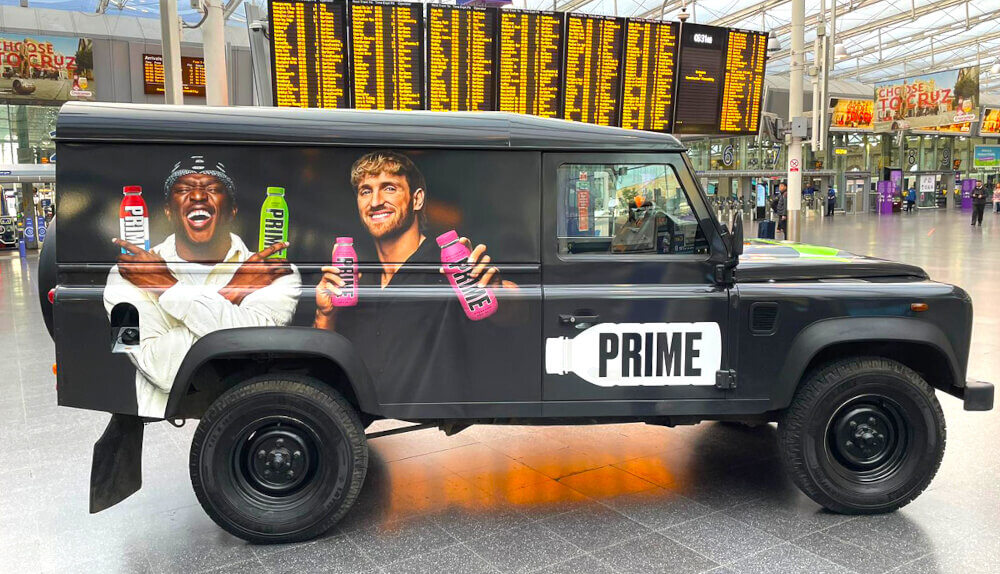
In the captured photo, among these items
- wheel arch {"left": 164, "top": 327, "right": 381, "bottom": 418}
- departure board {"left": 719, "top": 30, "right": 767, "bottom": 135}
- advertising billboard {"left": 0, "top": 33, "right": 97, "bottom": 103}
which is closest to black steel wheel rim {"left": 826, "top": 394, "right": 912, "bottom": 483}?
wheel arch {"left": 164, "top": 327, "right": 381, "bottom": 418}

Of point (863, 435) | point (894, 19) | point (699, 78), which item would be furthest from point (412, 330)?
point (894, 19)

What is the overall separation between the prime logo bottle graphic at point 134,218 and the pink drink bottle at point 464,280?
147 centimetres

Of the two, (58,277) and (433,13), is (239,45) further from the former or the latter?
(58,277)

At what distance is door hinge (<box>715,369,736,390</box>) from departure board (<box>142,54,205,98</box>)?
49.6 ft

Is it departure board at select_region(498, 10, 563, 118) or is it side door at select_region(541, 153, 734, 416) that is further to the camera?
departure board at select_region(498, 10, 563, 118)

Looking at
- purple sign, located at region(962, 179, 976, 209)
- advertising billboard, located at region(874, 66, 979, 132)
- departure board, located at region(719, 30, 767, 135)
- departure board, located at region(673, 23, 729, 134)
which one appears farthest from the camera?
purple sign, located at region(962, 179, 976, 209)

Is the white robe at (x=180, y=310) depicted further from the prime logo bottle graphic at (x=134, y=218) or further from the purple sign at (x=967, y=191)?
the purple sign at (x=967, y=191)

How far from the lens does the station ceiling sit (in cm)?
2762

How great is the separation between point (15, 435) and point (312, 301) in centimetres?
348

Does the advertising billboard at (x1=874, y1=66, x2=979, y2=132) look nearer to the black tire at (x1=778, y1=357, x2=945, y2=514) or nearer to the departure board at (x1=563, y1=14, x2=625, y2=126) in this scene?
the departure board at (x1=563, y1=14, x2=625, y2=126)

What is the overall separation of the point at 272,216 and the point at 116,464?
62.3 inches

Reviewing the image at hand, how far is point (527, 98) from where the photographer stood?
31.8ft

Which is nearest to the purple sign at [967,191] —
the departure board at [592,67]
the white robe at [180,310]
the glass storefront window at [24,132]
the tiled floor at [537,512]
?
the departure board at [592,67]

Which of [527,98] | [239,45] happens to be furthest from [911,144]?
[527,98]
